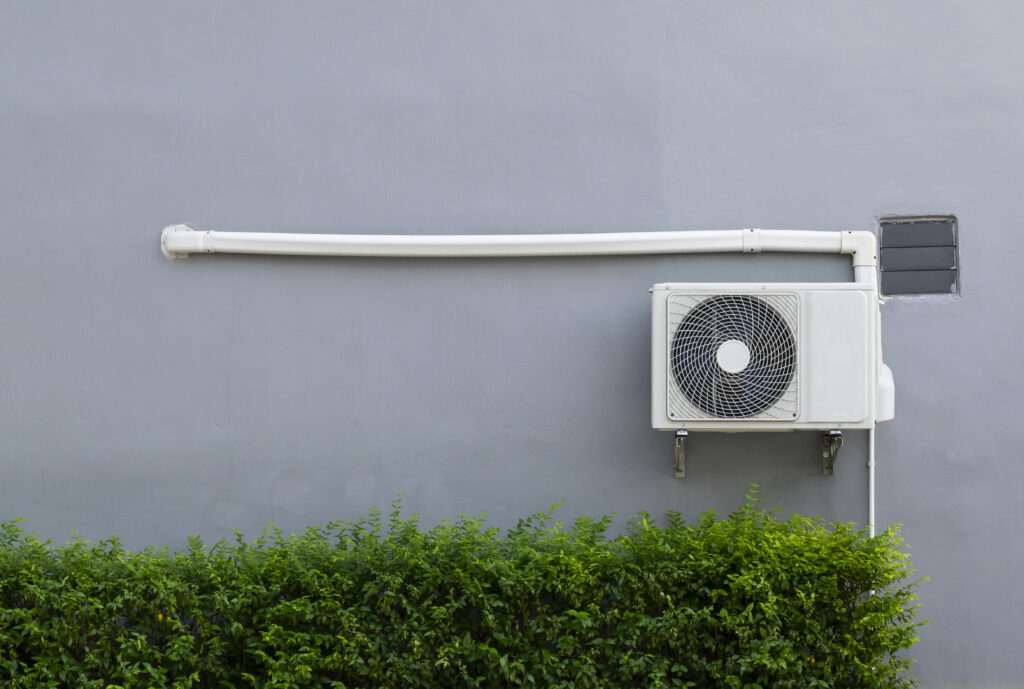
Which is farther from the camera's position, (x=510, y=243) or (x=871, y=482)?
(x=510, y=243)

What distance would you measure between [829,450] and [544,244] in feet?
4.89

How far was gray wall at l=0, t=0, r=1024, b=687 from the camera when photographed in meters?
4.32

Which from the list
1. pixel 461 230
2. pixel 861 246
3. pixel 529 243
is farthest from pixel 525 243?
pixel 861 246

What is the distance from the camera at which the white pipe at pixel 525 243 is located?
14.1 ft

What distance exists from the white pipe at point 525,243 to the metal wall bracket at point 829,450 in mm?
680

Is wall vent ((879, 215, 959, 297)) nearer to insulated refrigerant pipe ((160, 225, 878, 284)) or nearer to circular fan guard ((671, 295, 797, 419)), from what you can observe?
insulated refrigerant pipe ((160, 225, 878, 284))

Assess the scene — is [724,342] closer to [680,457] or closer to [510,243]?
[680,457]

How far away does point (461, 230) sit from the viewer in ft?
14.7

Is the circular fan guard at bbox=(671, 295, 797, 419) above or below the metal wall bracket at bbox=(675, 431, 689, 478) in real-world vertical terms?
above

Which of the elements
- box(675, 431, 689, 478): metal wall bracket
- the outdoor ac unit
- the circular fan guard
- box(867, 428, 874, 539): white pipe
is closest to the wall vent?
the outdoor ac unit

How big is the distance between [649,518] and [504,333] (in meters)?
1.02

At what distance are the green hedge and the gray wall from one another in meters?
0.49

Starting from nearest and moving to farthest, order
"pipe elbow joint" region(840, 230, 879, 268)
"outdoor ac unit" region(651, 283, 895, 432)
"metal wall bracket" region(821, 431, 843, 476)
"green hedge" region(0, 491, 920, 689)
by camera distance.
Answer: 1. "green hedge" region(0, 491, 920, 689)
2. "outdoor ac unit" region(651, 283, 895, 432)
3. "metal wall bracket" region(821, 431, 843, 476)
4. "pipe elbow joint" region(840, 230, 879, 268)

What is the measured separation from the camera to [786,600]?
12.4 feet
